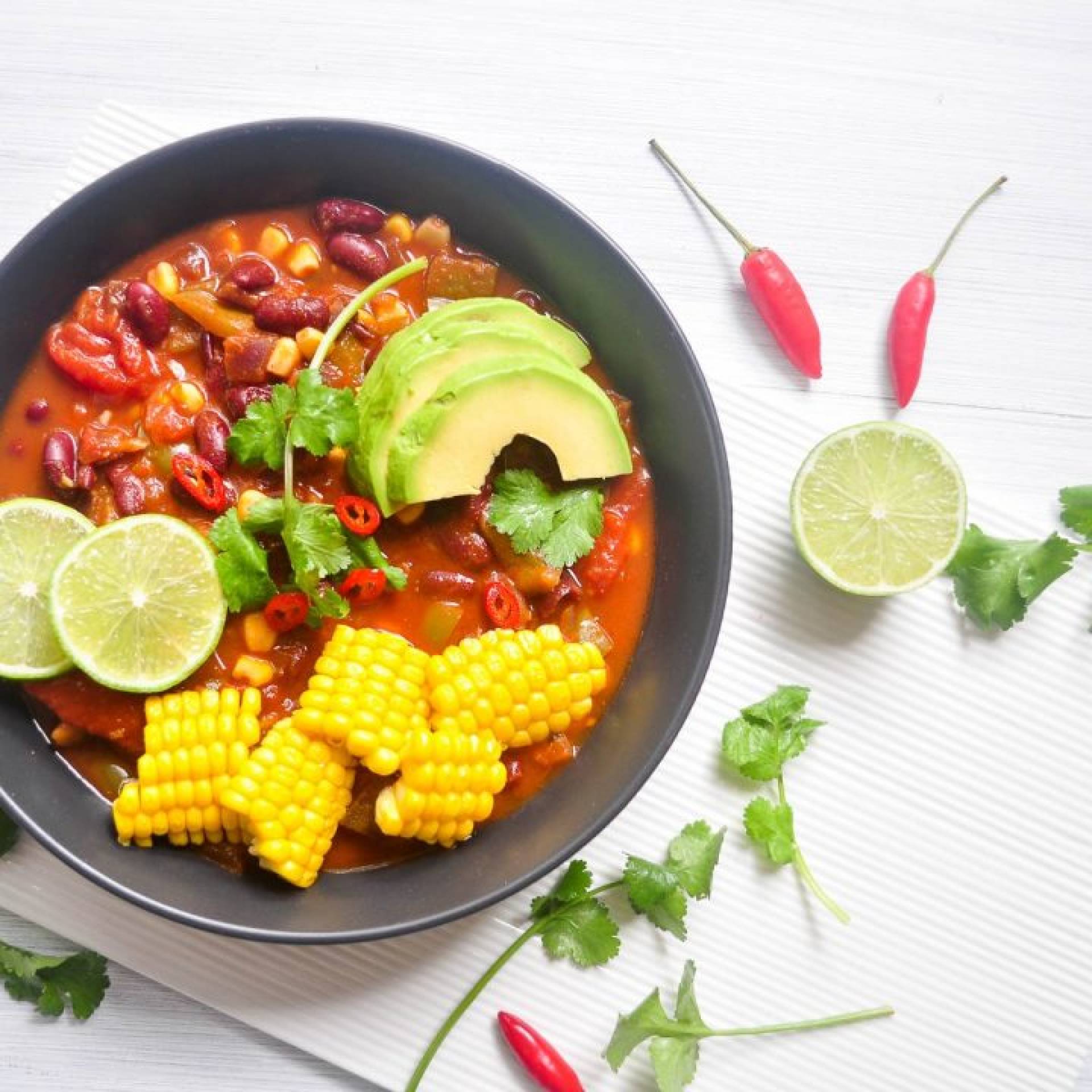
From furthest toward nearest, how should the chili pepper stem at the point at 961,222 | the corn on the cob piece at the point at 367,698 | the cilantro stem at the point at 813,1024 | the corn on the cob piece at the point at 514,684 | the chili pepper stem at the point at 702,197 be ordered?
the chili pepper stem at the point at 961,222 → the chili pepper stem at the point at 702,197 → the cilantro stem at the point at 813,1024 → the corn on the cob piece at the point at 514,684 → the corn on the cob piece at the point at 367,698

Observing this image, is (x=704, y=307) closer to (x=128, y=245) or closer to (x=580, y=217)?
(x=580, y=217)

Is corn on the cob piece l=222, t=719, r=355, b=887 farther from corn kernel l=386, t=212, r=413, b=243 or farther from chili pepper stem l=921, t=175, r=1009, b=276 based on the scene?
chili pepper stem l=921, t=175, r=1009, b=276

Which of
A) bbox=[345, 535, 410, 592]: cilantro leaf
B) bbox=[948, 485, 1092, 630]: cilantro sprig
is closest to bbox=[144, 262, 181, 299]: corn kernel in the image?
bbox=[345, 535, 410, 592]: cilantro leaf

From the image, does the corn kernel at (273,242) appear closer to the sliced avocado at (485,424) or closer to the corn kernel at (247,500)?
the corn kernel at (247,500)

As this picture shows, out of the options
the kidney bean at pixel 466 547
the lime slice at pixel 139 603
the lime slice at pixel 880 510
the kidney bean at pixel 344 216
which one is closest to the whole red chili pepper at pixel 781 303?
the lime slice at pixel 880 510

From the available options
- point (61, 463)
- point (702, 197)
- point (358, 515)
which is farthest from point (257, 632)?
point (702, 197)

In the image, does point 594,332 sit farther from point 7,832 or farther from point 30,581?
point 7,832
